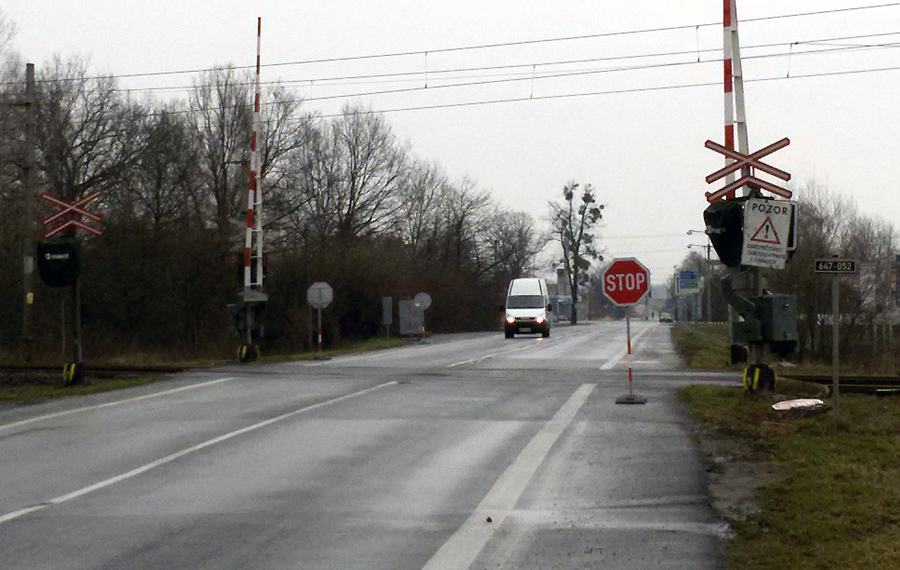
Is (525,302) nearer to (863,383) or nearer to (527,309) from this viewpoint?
(527,309)

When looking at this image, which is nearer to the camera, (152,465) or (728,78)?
(152,465)

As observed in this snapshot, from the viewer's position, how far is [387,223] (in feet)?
218

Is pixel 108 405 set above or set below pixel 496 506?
above

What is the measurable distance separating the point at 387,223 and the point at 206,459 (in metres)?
55.5

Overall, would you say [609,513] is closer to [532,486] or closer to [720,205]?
[532,486]

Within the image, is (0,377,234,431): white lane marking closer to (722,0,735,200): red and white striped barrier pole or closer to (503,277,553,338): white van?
(722,0,735,200): red and white striped barrier pole

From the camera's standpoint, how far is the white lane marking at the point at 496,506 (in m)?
6.84

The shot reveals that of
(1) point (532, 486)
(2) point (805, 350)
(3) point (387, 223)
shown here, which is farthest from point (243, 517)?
(3) point (387, 223)

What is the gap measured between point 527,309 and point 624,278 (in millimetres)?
34346

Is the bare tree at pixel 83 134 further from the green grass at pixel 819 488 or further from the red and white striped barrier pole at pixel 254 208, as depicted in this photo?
the green grass at pixel 819 488

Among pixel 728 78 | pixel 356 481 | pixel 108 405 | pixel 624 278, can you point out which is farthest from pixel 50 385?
pixel 728 78

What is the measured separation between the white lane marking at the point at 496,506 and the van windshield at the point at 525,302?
38.4 metres

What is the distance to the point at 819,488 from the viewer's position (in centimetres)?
A: 895

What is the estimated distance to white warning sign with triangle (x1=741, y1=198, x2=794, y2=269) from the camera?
14.8 m
